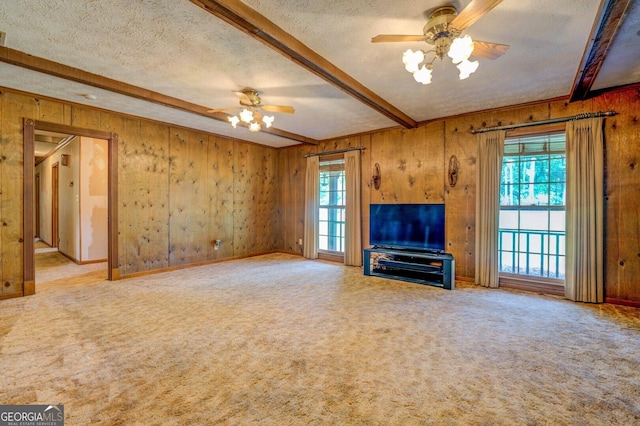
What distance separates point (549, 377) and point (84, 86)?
5.24 meters

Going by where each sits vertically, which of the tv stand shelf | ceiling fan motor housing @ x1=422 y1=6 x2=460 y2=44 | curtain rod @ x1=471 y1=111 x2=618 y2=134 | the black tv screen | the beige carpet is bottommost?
the beige carpet

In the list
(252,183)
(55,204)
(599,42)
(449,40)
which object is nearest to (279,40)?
(449,40)

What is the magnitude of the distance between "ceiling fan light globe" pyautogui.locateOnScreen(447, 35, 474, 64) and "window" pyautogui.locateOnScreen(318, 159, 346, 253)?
4044 mm

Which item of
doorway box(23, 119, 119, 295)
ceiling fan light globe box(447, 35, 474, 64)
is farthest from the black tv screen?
doorway box(23, 119, 119, 295)

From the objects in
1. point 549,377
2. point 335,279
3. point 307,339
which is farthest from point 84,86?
point 549,377

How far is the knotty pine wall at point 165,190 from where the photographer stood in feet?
11.6

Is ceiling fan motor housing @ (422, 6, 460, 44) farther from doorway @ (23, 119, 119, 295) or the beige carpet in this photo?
doorway @ (23, 119, 119, 295)

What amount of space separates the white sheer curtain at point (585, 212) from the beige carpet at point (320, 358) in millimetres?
260

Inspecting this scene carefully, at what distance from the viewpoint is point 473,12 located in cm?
170

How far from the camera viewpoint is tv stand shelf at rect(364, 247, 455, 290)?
157 inches

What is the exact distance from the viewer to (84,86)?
3.32 meters

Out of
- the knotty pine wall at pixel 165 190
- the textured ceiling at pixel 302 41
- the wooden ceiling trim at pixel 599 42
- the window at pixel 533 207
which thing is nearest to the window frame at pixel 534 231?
the window at pixel 533 207

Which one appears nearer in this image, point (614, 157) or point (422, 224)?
point (614, 157)

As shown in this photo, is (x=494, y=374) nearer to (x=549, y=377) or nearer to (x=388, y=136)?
(x=549, y=377)
